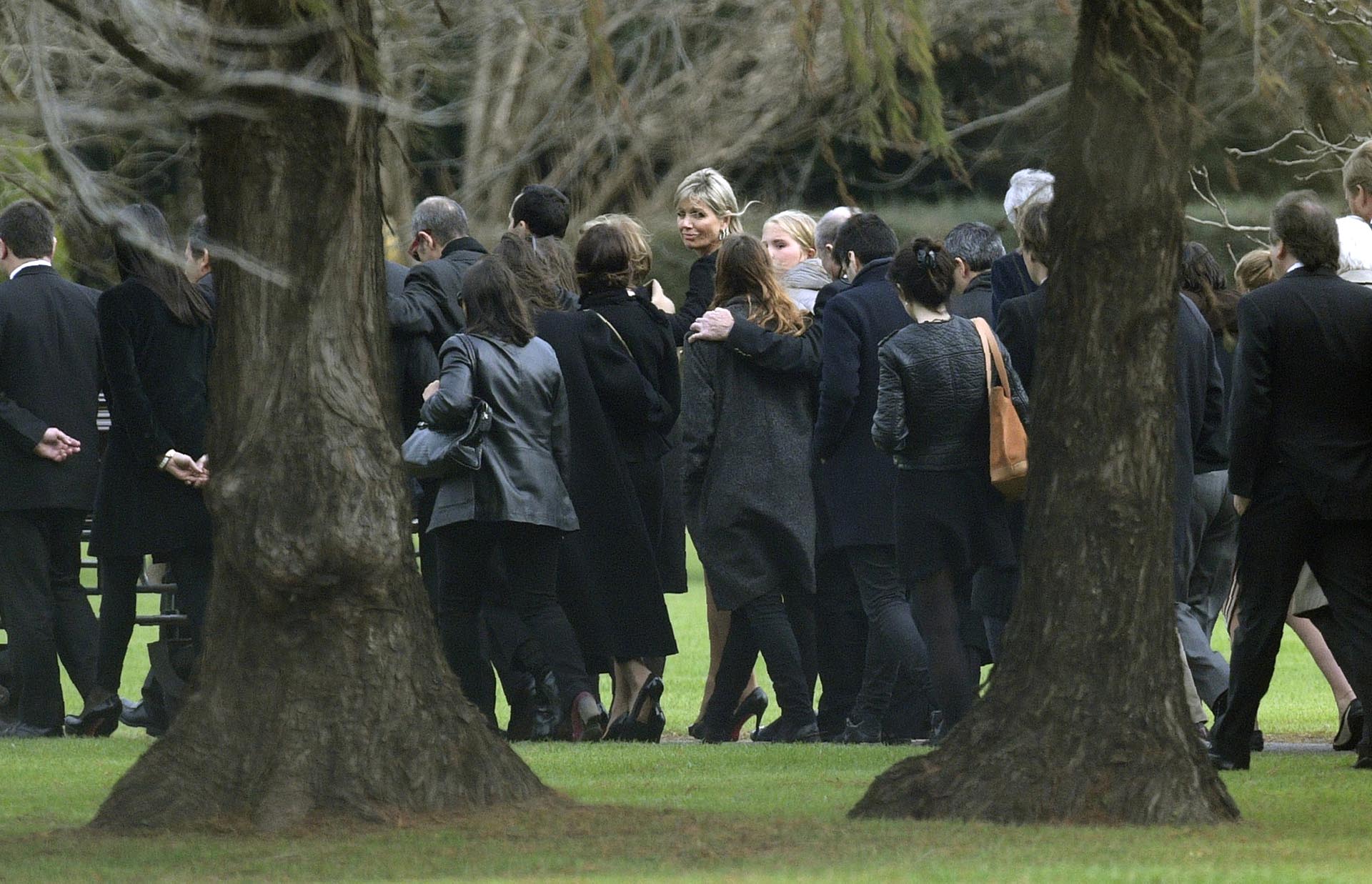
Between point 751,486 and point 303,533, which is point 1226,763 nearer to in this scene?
point 751,486

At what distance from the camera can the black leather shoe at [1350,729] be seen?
8.59m

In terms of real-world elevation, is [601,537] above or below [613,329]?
below

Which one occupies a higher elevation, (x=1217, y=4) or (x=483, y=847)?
(x=1217, y=4)

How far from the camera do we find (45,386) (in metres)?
9.63

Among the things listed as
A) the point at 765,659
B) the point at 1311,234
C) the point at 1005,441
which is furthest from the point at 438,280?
the point at 1311,234

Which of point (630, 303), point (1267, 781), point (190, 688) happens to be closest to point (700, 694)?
point (630, 303)

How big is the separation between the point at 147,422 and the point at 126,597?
0.86 m

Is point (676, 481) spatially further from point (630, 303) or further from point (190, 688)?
point (190, 688)

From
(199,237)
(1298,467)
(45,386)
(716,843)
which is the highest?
(45,386)

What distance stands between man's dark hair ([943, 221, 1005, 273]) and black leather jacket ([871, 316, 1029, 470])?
4.10ft

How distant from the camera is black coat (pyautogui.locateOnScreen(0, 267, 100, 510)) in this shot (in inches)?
372

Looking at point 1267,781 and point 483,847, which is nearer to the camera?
point 483,847

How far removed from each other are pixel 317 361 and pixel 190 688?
3.43 ft

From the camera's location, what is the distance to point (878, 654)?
353 inches
